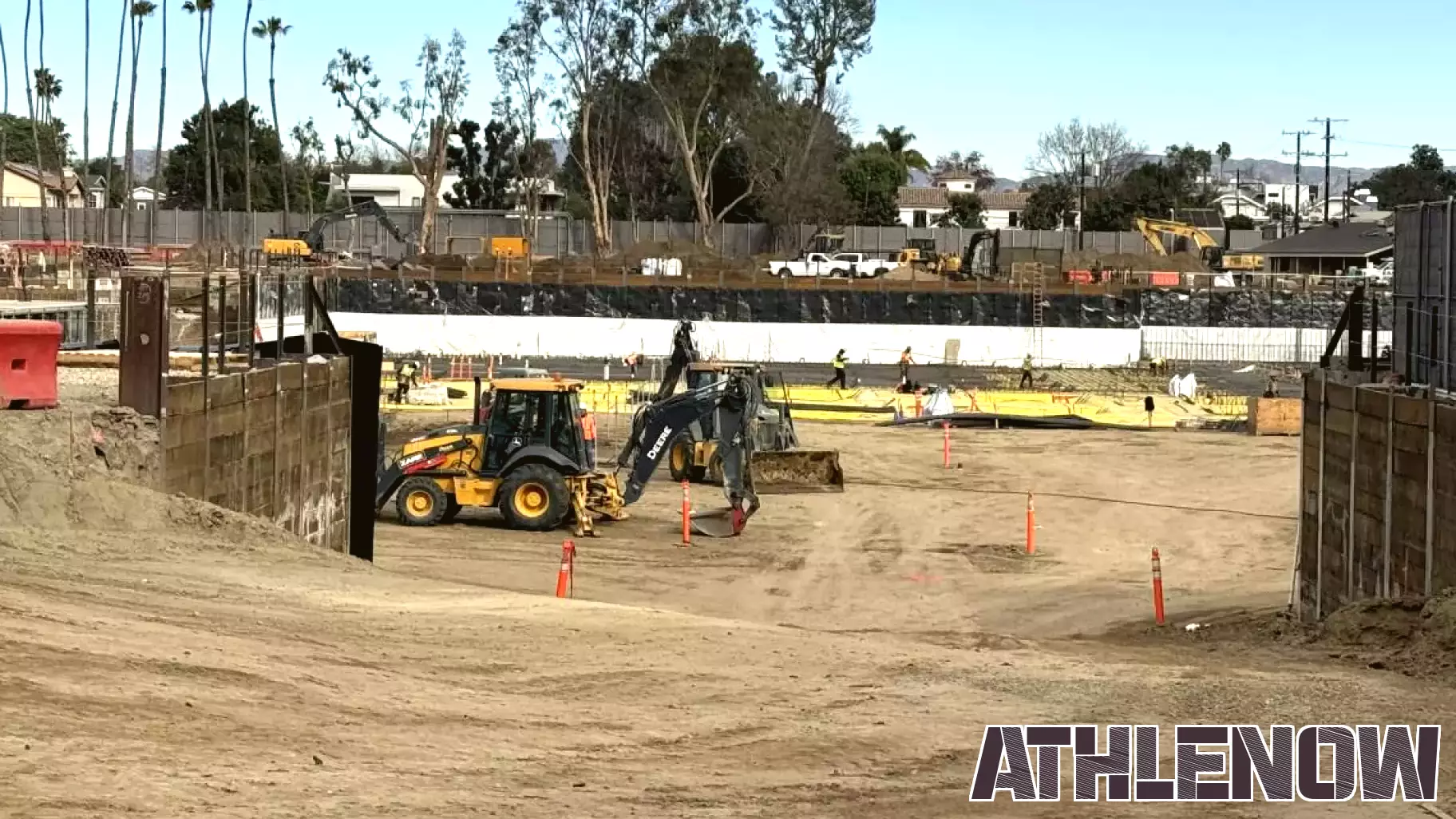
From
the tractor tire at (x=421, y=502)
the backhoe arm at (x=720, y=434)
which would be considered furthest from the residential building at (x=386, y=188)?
the backhoe arm at (x=720, y=434)

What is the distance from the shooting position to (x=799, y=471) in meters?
33.1

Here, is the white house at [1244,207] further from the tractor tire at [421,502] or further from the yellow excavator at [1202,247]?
the tractor tire at [421,502]

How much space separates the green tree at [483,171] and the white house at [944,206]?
34.8 metres

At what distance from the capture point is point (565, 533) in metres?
26.5

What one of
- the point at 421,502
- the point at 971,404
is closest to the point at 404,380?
the point at 971,404

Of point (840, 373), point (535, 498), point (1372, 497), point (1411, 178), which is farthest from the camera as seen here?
point (1411, 178)

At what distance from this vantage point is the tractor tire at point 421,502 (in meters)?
26.6

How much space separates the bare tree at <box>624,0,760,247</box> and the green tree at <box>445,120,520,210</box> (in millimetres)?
A: 22531

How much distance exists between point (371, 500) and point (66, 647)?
519 inches

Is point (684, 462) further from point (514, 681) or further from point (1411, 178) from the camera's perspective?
point (1411, 178)

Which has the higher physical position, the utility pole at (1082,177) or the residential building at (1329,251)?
the utility pole at (1082,177)

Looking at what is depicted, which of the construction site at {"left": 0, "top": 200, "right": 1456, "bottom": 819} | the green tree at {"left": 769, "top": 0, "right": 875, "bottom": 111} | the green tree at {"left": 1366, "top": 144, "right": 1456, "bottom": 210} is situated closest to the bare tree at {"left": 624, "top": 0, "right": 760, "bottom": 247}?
the green tree at {"left": 769, "top": 0, "right": 875, "bottom": 111}

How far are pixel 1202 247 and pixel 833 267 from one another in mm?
25181

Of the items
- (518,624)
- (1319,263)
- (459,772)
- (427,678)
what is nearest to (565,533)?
(518,624)
